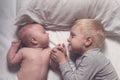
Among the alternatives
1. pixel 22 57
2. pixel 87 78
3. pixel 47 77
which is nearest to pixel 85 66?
pixel 87 78

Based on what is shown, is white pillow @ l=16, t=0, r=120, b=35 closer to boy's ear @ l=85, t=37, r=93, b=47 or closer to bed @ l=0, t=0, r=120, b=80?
bed @ l=0, t=0, r=120, b=80

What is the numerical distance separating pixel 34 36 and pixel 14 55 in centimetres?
12

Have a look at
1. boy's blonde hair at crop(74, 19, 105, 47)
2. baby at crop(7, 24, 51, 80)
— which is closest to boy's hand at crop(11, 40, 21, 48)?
baby at crop(7, 24, 51, 80)

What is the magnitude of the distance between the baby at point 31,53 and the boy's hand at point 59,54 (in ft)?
0.10

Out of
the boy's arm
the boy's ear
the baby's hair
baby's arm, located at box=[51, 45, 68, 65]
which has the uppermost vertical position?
the boy's ear

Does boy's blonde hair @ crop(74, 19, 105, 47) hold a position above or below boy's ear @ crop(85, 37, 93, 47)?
above

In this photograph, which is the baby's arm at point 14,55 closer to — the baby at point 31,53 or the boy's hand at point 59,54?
the baby at point 31,53

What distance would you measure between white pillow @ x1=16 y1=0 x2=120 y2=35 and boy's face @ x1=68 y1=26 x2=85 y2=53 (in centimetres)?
9

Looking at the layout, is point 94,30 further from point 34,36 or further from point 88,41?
point 34,36

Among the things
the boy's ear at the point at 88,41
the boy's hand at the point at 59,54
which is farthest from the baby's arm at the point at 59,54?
the boy's ear at the point at 88,41

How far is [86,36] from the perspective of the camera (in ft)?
4.28

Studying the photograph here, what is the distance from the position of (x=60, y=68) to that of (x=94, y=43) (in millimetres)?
186

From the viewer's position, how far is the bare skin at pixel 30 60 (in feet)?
4.28

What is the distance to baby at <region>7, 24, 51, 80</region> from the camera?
1308mm
